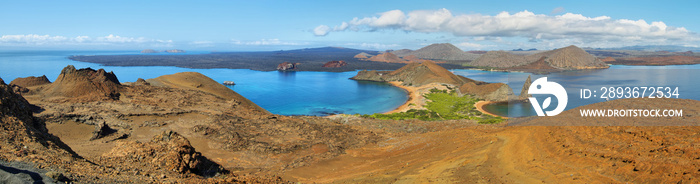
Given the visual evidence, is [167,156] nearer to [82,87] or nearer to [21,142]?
[21,142]

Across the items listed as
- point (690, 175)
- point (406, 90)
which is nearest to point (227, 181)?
point (690, 175)

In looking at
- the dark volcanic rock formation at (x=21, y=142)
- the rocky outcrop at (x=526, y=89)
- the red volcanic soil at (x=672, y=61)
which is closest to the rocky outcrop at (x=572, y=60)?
the red volcanic soil at (x=672, y=61)

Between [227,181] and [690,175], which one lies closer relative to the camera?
[690,175]

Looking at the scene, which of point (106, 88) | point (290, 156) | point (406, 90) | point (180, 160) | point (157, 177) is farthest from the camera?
point (406, 90)

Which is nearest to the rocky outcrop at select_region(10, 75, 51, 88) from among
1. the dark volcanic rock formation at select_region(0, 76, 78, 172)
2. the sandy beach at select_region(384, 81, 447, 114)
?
the dark volcanic rock formation at select_region(0, 76, 78, 172)

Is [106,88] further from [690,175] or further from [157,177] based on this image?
[690,175]

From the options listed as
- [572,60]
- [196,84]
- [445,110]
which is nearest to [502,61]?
[572,60]
